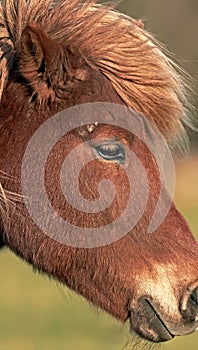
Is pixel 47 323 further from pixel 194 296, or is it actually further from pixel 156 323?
pixel 194 296

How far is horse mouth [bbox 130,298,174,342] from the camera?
16.6ft

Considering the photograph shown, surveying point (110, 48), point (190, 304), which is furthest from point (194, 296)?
point (110, 48)

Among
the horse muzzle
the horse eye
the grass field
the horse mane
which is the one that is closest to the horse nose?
the horse muzzle

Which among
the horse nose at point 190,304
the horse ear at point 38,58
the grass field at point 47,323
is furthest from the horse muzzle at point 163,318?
the grass field at point 47,323

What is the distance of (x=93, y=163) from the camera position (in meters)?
5.06

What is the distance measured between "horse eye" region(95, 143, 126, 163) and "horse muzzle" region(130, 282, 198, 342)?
77cm

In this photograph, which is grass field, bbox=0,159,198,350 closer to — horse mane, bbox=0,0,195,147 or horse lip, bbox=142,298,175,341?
horse lip, bbox=142,298,175,341

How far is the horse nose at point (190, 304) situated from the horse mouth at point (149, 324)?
0.47 ft

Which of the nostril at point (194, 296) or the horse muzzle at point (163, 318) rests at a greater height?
the nostril at point (194, 296)

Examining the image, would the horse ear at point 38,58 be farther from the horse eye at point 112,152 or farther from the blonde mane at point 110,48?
the horse eye at point 112,152

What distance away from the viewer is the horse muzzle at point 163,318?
496cm

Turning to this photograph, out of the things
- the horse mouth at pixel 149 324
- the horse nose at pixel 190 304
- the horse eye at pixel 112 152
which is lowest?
the horse mouth at pixel 149 324

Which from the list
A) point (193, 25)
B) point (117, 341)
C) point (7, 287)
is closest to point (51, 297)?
point (7, 287)

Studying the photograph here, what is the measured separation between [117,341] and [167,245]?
20.8ft
